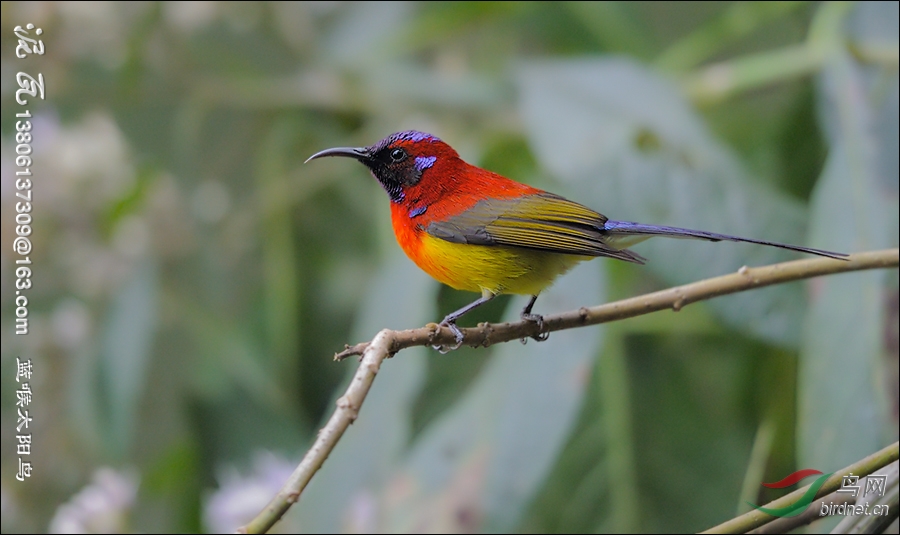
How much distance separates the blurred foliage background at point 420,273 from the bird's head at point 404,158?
1.44ft

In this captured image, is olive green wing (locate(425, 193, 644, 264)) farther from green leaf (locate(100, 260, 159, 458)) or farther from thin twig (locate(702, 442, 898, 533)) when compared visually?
green leaf (locate(100, 260, 159, 458))

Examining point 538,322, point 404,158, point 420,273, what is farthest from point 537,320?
point 420,273

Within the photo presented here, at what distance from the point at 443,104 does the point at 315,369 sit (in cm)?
85

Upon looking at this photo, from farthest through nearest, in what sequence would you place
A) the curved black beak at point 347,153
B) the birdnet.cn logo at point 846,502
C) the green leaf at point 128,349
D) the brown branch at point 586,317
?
1. the green leaf at point 128,349
2. the curved black beak at point 347,153
3. the birdnet.cn logo at point 846,502
4. the brown branch at point 586,317

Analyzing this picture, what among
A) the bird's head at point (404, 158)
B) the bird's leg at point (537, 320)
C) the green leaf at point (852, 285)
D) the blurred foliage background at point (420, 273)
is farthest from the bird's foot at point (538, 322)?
the green leaf at point (852, 285)

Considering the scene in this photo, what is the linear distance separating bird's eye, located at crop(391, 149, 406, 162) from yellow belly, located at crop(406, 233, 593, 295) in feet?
0.34

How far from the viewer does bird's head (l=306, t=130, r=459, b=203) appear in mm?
1024

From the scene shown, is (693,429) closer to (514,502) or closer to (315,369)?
(514,502)

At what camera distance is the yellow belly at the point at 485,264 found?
1053mm

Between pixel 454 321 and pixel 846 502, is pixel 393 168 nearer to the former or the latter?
pixel 454 321

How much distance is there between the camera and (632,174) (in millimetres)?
1536

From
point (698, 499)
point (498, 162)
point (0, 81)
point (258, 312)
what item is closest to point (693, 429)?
point (698, 499)

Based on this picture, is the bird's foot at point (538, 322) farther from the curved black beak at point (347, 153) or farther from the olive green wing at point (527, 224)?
the curved black beak at point (347, 153)

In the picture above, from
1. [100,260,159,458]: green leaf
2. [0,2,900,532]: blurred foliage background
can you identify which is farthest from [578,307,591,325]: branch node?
[100,260,159,458]: green leaf
